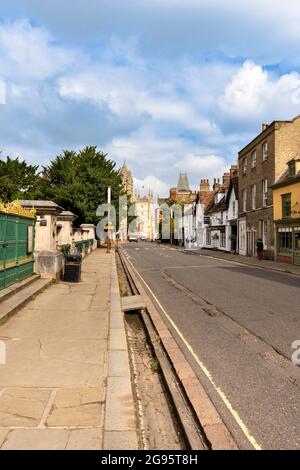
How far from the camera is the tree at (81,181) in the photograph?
1825 inches

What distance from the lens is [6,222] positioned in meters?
10.4

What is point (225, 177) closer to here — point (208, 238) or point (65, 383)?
point (208, 238)

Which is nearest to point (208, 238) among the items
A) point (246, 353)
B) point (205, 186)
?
point (205, 186)

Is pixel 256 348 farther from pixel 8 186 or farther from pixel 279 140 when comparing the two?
pixel 8 186

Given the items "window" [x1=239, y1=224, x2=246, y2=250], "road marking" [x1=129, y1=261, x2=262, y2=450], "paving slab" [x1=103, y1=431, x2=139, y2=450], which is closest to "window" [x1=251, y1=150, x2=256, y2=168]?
"window" [x1=239, y1=224, x2=246, y2=250]

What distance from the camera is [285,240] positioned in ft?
96.9

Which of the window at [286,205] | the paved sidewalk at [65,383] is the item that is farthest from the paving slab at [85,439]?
the window at [286,205]

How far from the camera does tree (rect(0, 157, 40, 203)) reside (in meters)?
45.6

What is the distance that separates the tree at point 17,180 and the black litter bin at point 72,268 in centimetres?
3247

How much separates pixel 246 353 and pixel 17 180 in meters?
47.6

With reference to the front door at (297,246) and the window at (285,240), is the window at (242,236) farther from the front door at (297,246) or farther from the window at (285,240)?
the front door at (297,246)

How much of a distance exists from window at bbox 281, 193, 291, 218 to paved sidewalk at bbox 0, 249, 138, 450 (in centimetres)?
2295
